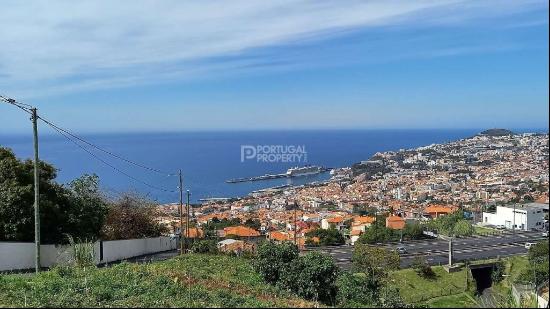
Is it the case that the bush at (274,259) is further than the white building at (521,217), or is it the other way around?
the white building at (521,217)

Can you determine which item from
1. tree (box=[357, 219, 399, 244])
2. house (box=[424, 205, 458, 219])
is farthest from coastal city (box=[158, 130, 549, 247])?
tree (box=[357, 219, 399, 244])

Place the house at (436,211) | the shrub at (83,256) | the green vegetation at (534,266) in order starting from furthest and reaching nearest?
the house at (436,211), the green vegetation at (534,266), the shrub at (83,256)

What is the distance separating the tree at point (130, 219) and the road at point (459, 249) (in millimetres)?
9724

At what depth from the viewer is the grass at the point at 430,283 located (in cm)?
2381

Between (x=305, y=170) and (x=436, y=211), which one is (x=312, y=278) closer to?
(x=436, y=211)

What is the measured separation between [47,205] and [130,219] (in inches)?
241

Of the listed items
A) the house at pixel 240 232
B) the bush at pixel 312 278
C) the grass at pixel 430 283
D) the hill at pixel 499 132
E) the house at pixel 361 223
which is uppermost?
the hill at pixel 499 132

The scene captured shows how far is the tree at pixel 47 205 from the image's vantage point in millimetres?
16188

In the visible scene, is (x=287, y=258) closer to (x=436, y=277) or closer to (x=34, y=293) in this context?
(x=34, y=293)

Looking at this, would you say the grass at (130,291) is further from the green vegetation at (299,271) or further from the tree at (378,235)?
the tree at (378,235)

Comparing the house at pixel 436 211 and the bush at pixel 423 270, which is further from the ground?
the bush at pixel 423 270

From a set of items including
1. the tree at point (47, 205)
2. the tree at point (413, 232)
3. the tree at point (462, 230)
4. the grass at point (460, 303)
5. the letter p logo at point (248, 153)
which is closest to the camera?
the grass at point (460, 303)

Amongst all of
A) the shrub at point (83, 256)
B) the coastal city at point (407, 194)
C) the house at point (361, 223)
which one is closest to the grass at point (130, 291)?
the shrub at point (83, 256)

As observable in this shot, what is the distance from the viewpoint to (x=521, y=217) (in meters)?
48.8
